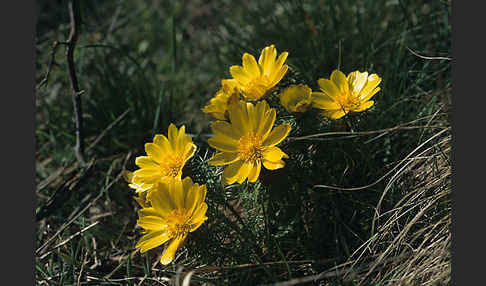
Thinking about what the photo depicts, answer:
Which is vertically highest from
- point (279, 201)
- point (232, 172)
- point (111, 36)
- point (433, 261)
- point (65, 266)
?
point (111, 36)

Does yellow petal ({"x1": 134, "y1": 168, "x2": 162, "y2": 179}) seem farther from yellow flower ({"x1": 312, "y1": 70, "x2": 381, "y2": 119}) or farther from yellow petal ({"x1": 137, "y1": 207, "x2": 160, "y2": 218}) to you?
yellow flower ({"x1": 312, "y1": 70, "x2": 381, "y2": 119})

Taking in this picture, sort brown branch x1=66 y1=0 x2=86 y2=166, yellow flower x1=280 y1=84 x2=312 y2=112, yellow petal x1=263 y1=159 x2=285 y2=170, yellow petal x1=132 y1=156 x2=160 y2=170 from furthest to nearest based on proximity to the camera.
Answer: brown branch x1=66 y1=0 x2=86 y2=166
yellow petal x1=132 y1=156 x2=160 y2=170
yellow flower x1=280 y1=84 x2=312 y2=112
yellow petal x1=263 y1=159 x2=285 y2=170

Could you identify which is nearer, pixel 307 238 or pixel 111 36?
pixel 307 238

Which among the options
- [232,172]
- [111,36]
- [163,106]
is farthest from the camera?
[111,36]

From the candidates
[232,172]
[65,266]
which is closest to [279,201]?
[232,172]

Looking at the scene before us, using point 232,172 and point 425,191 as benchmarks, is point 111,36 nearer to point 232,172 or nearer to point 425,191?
point 232,172

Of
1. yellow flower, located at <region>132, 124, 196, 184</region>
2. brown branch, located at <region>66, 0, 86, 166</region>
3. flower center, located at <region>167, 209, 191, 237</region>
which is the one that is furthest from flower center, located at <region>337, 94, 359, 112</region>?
brown branch, located at <region>66, 0, 86, 166</region>
